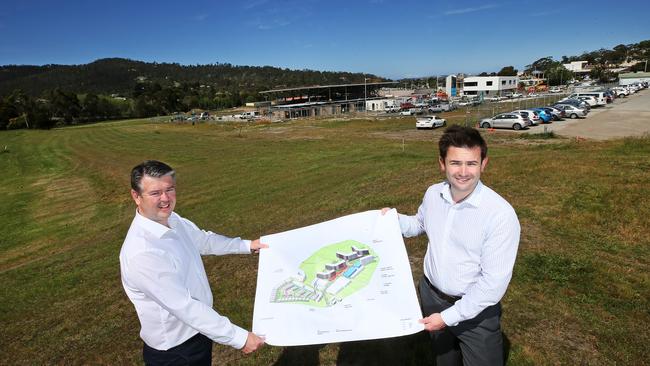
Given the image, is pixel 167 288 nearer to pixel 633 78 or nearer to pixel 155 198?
pixel 155 198

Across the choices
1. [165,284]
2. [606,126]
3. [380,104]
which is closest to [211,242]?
[165,284]

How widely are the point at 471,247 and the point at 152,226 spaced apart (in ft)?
7.55

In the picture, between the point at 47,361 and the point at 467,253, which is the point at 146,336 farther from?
the point at 47,361

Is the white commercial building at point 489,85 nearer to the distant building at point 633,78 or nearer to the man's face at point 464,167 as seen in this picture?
the distant building at point 633,78

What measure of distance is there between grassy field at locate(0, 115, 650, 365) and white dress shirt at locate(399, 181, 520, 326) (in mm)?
2180

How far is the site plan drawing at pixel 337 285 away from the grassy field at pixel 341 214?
Answer: 186 cm

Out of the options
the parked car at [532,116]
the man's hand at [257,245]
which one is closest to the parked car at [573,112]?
the parked car at [532,116]

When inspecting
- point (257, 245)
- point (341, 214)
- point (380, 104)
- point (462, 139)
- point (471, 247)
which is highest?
point (380, 104)

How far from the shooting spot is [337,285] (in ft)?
10.9

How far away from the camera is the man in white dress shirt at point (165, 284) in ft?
8.05

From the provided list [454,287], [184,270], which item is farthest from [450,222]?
[184,270]

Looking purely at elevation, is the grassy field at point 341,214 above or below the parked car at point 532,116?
below

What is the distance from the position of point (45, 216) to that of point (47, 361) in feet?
55.4

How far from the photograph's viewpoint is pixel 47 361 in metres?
5.61
